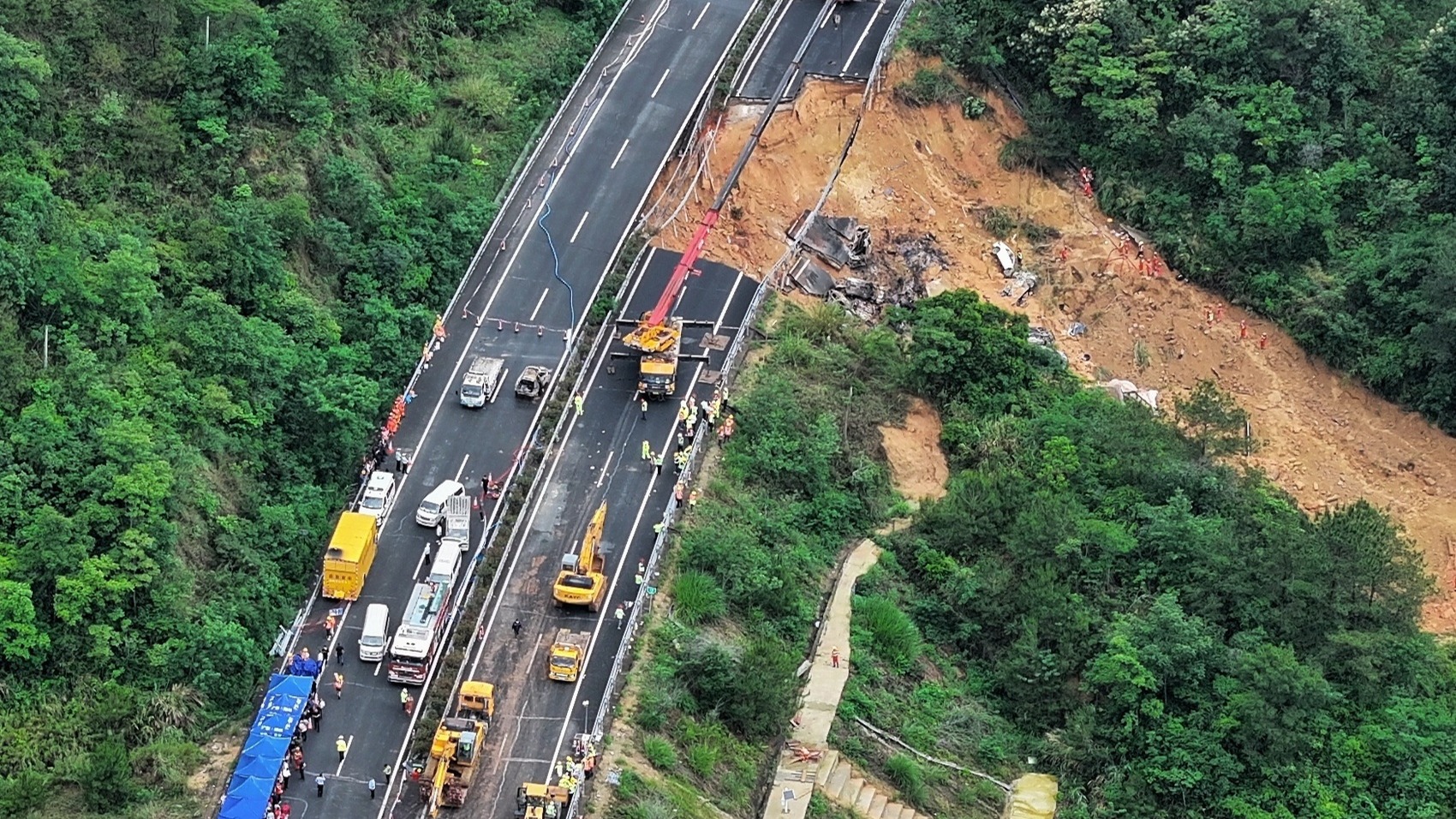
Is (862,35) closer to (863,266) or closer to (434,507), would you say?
(863,266)

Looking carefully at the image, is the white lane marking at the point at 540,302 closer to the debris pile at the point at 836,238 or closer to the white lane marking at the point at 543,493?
the white lane marking at the point at 543,493

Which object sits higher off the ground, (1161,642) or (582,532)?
(1161,642)

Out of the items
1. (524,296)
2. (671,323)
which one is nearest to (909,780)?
(671,323)

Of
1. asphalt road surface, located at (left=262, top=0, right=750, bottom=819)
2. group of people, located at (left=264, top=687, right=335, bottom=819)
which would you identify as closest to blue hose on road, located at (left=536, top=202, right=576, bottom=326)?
asphalt road surface, located at (left=262, top=0, right=750, bottom=819)

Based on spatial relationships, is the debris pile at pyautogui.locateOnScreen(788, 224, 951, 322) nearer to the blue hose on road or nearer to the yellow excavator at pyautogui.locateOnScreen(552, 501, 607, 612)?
the blue hose on road

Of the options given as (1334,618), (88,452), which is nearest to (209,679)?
(88,452)

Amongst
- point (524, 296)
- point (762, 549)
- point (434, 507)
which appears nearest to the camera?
point (434, 507)

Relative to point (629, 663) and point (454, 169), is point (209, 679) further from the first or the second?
point (454, 169)
